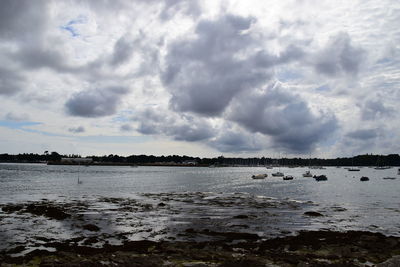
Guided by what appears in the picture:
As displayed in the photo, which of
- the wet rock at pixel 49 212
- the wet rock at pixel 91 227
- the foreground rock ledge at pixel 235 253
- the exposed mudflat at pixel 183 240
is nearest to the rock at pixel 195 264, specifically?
the foreground rock ledge at pixel 235 253

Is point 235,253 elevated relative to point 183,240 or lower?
elevated

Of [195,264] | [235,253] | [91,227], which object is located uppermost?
[195,264]

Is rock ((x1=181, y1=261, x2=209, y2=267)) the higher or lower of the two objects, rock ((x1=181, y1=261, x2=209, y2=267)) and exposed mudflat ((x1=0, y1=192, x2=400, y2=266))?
the higher

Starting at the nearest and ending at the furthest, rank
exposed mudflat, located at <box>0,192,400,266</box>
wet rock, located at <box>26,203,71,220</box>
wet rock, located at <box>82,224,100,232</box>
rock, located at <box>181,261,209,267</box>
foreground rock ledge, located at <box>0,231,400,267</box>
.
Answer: rock, located at <box>181,261,209,267</box> < foreground rock ledge, located at <box>0,231,400,267</box> < exposed mudflat, located at <box>0,192,400,266</box> < wet rock, located at <box>82,224,100,232</box> < wet rock, located at <box>26,203,71,220</box>

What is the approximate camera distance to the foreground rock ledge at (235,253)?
21953mm

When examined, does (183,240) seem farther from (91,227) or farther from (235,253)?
(91,227)

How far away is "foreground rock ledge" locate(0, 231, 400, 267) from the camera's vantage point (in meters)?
22.0

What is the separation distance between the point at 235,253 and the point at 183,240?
630cm

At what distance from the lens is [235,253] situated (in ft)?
81.8

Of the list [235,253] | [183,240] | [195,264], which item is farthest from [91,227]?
[195,264]

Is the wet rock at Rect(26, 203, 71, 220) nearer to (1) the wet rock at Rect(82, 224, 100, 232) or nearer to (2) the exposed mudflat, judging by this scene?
(2) the exposed mudflat

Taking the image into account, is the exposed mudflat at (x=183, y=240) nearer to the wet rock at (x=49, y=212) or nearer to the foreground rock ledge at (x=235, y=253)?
the foreground rock ledge at (x=235, y=253)

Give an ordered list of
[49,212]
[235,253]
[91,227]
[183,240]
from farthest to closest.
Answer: [49,212]
[91,227]
[183,240]
[235,253]

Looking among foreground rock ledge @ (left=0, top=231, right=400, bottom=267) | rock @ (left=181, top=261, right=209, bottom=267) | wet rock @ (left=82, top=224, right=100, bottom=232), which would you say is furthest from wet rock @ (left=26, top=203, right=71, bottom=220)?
rock @ (left=181, top=261, right=209, bottom=267)
